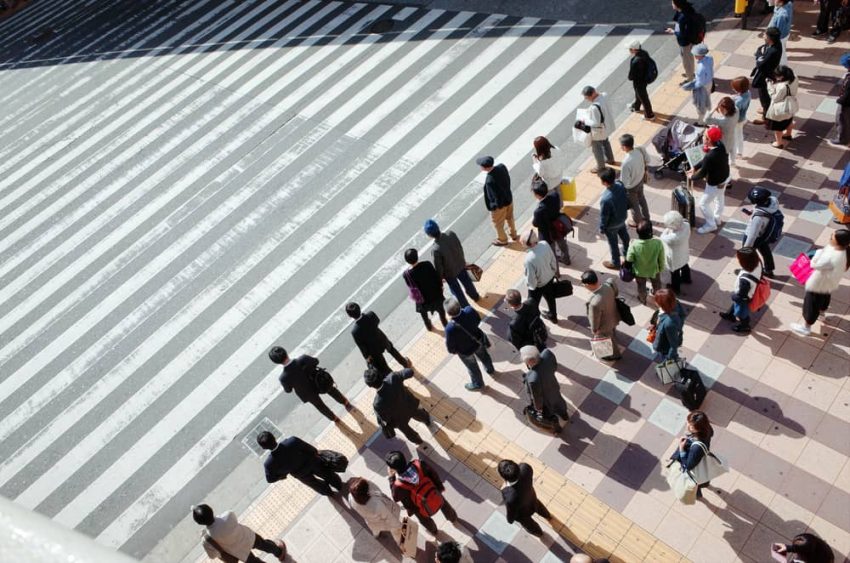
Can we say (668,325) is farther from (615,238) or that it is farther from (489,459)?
(489,459)

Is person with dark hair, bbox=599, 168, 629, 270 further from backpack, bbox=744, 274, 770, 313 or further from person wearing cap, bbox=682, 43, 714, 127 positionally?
person wearing cap, bbox=682, 43, 714, 127

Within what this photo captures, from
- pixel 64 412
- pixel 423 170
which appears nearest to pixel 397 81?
pixel 423 170

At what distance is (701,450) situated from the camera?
248 inches

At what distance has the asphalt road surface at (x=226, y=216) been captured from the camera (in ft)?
32.4

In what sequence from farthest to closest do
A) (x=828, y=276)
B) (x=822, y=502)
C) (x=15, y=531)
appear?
(x=828, y=276) < (x=822, y=502) < (x=15, y=531)

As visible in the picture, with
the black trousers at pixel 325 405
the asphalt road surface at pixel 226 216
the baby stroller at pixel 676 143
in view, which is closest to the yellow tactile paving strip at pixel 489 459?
the black trousers at pixel 325 405

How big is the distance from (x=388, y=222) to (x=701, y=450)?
737 centimetres

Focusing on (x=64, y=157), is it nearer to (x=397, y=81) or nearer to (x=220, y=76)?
(x=220, y=76)

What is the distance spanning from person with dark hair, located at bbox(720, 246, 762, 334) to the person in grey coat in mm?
2563

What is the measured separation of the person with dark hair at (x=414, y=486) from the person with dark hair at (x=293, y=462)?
1325mm

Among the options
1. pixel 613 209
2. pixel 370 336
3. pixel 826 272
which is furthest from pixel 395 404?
pixel 826 272

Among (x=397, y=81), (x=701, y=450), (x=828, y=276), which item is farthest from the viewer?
(x=397, y=81)

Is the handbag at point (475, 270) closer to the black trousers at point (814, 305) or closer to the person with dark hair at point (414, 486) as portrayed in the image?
the person with dark hair at point (414, 486)

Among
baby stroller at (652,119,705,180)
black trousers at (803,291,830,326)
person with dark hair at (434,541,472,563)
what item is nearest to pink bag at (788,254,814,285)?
black trousers at (803,291,830,326)
